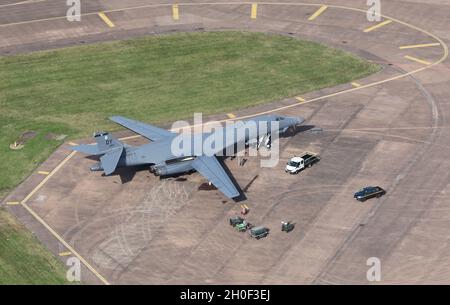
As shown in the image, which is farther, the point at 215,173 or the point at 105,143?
the point at 105,143

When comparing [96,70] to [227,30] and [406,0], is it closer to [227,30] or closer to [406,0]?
[227,30]

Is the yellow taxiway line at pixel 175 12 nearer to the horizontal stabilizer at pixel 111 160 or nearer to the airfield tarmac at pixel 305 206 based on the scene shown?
the airfield tarmac at pixel 305 206

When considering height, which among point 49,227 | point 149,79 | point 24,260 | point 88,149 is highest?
point 149,79

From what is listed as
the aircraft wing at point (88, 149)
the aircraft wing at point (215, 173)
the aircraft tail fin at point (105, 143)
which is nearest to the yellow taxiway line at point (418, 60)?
the aircraft wing at point (215, 173)

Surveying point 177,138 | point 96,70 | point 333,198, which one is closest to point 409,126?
point 333,198

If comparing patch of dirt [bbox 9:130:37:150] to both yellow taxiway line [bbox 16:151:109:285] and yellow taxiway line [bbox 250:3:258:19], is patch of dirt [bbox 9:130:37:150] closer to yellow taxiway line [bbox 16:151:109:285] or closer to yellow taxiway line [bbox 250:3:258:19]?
yellow taxiway line [bbox 16:151:109:285]

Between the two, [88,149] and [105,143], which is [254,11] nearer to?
[88,149]

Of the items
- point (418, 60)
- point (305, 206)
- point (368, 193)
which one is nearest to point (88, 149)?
point (305, 206)
